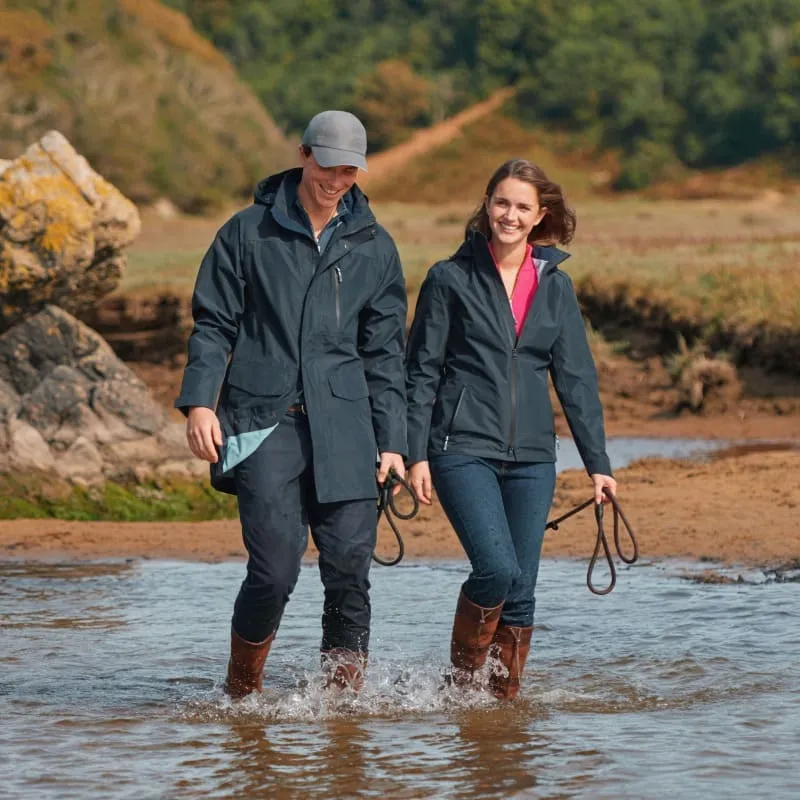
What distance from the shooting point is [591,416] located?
564 cm

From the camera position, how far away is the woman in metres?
5.45

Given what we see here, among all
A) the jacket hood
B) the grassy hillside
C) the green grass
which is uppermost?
the grassy hillside

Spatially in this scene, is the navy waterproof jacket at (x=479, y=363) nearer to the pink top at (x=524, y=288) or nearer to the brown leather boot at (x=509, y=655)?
the pink top at (x=524, y=288)

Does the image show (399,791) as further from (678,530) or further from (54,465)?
(54,465)

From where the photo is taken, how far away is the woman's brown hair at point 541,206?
5.55 metres

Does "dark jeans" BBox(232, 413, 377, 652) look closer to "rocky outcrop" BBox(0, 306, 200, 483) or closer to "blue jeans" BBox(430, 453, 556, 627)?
"blue jeans" BBox(430, 453, 556, 627)

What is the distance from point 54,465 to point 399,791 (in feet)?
19.5

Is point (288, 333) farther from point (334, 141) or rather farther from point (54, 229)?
Answer: point (54, 229)

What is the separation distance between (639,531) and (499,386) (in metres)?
4.27

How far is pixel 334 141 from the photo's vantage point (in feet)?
16.9

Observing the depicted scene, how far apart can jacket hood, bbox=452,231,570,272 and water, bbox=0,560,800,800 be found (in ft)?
4.85

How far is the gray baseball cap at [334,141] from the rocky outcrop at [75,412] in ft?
18.8

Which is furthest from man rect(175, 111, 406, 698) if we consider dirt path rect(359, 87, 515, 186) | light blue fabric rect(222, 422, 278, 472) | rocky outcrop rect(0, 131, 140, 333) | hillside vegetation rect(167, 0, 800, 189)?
dirt path rect(359, 87, 515, 186)

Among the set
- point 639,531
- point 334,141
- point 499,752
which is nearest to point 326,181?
point 334,141
